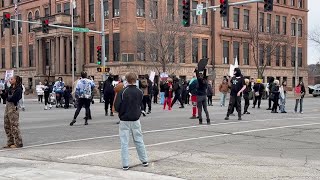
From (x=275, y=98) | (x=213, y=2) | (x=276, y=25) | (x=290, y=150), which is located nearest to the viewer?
(x=290, y=150)

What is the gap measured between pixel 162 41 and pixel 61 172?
34281 mm

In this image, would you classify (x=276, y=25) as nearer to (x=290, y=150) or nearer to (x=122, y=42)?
(x=122, y=42)

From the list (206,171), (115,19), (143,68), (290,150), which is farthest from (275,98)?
(115,19)

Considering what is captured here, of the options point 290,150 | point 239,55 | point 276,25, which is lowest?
point 290,150

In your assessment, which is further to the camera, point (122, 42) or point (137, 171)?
point (122, 42)

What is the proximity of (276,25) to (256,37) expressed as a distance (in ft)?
21.4

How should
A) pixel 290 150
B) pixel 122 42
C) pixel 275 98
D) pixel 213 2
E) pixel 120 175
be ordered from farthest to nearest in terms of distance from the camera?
1. pixel 213 2
2. pixel 122 42
3. pixel 275 98
4. pixel 290 150
5. pixel 120 175

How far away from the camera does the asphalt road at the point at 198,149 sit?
820 centimetres

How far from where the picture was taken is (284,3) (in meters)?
60.8

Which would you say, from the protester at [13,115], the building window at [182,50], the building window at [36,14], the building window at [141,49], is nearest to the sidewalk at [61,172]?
the protester at [13,115]

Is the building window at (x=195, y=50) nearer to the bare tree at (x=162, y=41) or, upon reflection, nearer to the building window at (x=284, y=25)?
the bare tree at (x=162, y=41)

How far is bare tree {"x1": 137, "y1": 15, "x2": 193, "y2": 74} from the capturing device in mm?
41625

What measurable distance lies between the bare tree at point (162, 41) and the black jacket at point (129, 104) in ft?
107

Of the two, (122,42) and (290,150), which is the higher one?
(122,42)
